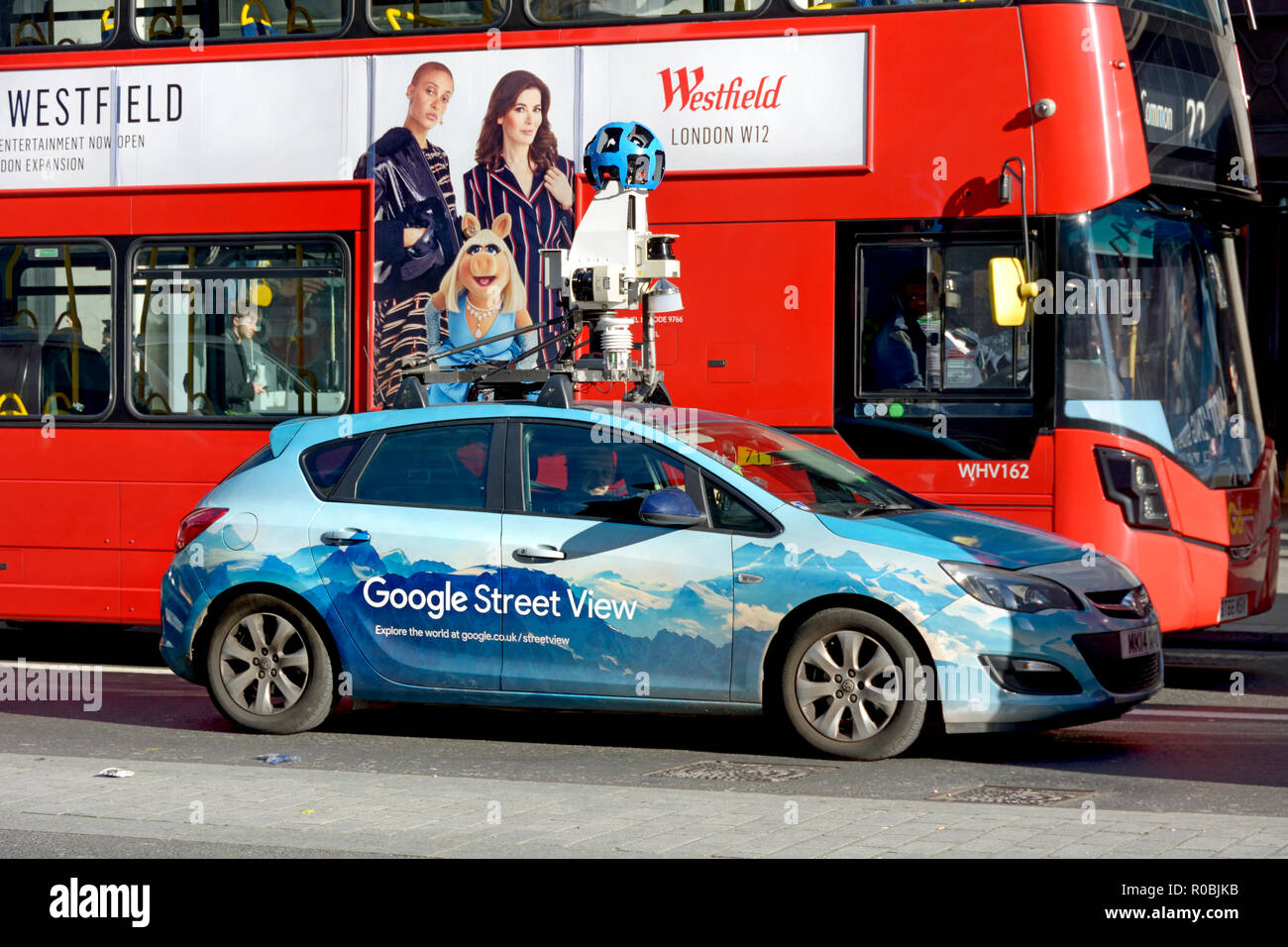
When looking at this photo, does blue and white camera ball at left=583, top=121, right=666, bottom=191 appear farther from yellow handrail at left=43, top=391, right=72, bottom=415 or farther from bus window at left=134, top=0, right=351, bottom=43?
yellow handrail at left=43, top=391, right=72, bottom=415

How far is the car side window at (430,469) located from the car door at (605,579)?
193mm

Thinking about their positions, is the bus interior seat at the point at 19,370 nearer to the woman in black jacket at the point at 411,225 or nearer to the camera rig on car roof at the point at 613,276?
the woman in black jacket at the point at 411,225

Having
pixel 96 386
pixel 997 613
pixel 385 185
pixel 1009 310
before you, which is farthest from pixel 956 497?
pixel 96 386

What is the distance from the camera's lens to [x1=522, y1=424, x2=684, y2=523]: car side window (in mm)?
8391

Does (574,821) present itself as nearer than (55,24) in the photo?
Yes

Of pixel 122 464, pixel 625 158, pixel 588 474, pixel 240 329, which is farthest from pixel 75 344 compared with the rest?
pixel 588 474

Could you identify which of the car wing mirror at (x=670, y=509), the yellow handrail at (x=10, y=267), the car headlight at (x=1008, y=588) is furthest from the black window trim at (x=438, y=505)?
the yellow handrail at (x=10, y=267)

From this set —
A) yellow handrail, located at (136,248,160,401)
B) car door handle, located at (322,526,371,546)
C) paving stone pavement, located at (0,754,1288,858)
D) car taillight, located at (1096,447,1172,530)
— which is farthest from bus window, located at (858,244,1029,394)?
yellow handrail, located at (136,248,160,401)

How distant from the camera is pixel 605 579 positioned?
27.0ft

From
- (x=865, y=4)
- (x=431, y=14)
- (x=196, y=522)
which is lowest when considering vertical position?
(x=196, y=522)

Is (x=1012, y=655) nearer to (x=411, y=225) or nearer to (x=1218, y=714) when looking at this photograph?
(x=1218, y=714)

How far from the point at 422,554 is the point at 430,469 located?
0.47 metres
